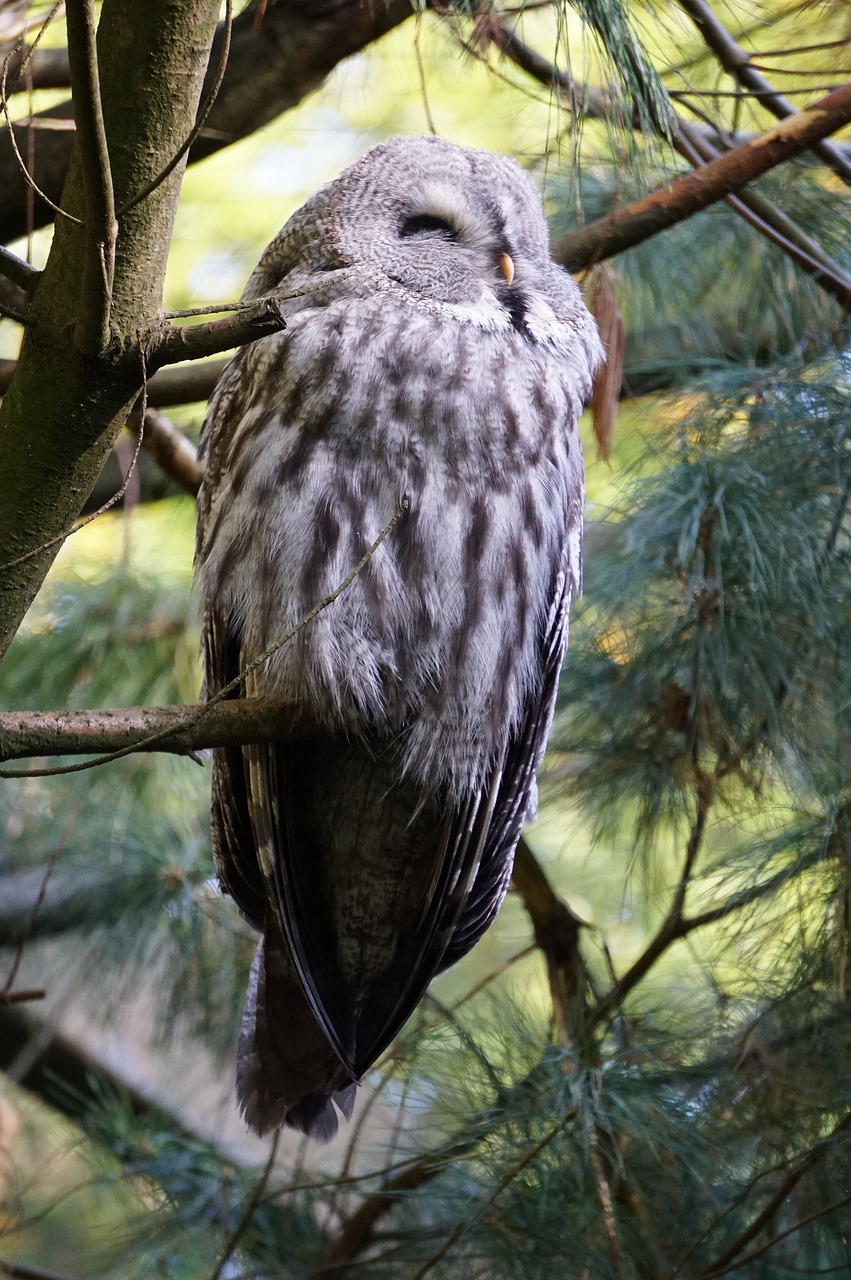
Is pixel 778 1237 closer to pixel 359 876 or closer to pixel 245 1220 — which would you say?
pixel 359 876

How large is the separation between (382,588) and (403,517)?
0.08 m

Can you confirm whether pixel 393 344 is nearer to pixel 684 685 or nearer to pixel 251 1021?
pixel 684 685

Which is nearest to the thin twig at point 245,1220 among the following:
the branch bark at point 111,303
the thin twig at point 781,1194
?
the thin twig at point 781,1194

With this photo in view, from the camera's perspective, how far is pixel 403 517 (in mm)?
1420

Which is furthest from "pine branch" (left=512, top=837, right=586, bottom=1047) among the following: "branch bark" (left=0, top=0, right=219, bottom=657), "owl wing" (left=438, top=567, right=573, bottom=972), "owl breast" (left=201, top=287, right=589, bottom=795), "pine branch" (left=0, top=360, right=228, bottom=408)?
"branch bark" (left=0, top=0, right=219, bottom=657)

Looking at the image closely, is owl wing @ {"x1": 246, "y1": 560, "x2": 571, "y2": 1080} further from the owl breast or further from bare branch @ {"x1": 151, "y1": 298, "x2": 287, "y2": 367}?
bare branch @ {"x1": 151, "y1": 298, "x2": 287, "y2": 367}

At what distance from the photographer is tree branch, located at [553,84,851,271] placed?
165 cm

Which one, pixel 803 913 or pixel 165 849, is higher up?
pixel 165 849

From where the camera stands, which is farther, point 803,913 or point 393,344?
point 803,913

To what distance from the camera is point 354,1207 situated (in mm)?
2414

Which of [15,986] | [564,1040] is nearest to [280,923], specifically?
[564,1040]

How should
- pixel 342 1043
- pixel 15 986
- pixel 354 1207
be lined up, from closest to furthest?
pixel 342 1043, pixel 354 1207, pixel 15 986

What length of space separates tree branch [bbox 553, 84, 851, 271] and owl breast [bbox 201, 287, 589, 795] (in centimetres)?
34

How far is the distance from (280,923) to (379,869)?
0.15 m
